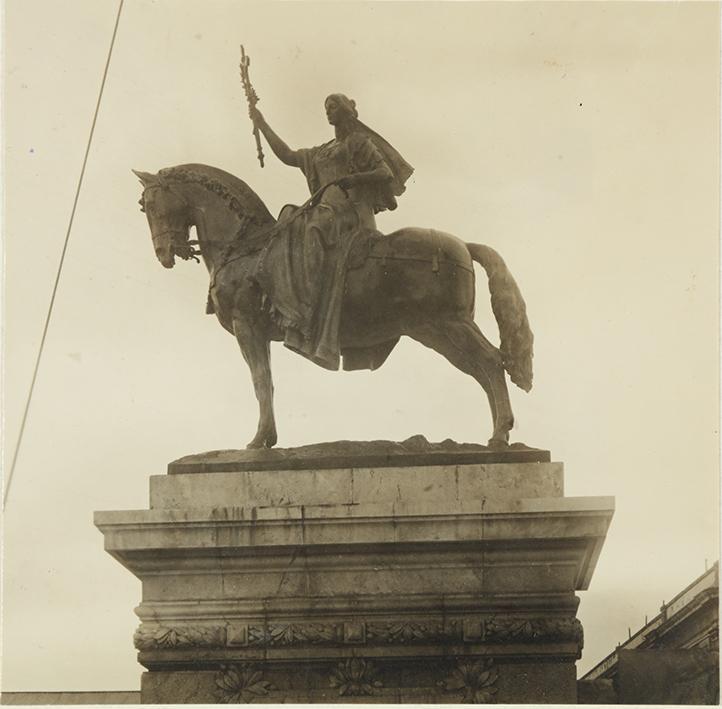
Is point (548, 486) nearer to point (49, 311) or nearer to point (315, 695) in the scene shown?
point (315, 695)

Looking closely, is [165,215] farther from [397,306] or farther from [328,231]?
[397,306]

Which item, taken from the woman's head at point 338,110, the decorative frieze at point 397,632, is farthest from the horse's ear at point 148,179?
the decorative frieze at point 397,632

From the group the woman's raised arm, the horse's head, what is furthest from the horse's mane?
the woman's raised arm

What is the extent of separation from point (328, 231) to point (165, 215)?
61.0 inches

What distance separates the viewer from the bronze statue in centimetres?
1595

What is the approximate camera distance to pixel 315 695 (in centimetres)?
1481

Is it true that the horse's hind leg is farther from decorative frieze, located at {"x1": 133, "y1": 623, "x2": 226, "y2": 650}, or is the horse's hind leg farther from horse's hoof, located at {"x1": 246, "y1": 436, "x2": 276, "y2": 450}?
decorative frieze, located at {"x1": 133, "y1": 623, "x2": 226, "y2": 650}

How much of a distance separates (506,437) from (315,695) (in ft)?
8.51

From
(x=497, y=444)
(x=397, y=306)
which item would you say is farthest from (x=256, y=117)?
(x=497, y=444)

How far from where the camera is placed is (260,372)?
16.1 meters

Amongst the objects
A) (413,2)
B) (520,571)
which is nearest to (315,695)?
(520,571)

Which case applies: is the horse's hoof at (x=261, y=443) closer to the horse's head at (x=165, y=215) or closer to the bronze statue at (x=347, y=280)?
the bronze statue at (x=347, y=280)

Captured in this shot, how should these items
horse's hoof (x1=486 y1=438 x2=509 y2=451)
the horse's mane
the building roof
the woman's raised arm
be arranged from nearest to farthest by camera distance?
horse's hoof (x1=486 y1=438 x2=509 y2=451) → the horse's mane → the woman's raised arm → the building roof

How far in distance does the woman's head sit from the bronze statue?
17 mm
